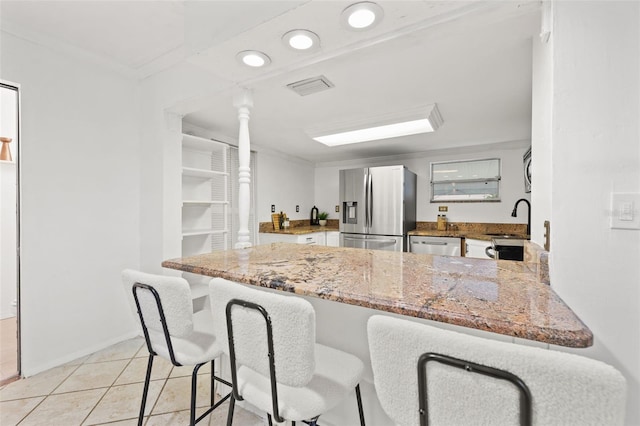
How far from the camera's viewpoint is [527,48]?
65.7 inches

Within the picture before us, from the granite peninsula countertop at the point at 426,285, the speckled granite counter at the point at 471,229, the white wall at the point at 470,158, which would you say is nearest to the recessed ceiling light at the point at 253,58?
the granite peninsula countertop at the point at 426,285

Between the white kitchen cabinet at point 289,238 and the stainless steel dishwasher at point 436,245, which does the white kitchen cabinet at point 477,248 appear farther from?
the white kitchen cabinet at point 289,238

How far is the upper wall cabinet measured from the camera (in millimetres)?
4113

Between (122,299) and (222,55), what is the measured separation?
86.2 inches

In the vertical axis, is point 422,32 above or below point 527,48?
below

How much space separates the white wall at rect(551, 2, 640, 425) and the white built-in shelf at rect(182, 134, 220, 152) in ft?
8.49

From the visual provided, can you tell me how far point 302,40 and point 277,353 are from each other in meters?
1.38

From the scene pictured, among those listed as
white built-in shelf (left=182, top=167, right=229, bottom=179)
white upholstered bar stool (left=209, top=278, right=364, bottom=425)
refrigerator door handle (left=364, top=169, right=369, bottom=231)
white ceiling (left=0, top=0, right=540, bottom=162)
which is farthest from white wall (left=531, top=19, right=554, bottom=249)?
refrigerator door handle (left=364, top=169, right=369, bottom=231)

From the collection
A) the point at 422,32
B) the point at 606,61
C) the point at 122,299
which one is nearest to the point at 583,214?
the point at 606,61

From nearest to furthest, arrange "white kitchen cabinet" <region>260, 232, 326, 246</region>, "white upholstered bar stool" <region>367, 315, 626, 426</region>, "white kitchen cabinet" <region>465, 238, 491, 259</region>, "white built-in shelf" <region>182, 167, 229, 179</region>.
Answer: "white upholstered bar stool" <region>367, 315, 626, 426</region> < "white built-in shelf" <region>182, 167, 229, 179</region> < "white kitchen cabinet" <region>465, 238, 491, 259</region> < "white kitchen cabinet" <region>260, 232, 326, 246</region>

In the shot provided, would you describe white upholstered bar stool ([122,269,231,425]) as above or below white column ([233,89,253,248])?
below

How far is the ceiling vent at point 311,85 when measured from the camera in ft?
6.77

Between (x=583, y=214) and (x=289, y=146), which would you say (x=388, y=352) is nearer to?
(x=583, y=214)

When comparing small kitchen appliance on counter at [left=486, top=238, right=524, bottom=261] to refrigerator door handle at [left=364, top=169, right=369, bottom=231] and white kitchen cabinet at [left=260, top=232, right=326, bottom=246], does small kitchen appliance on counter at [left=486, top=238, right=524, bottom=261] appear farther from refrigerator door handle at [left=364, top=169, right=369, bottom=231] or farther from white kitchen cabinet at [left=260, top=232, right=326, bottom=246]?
white kitchen cabinet at [left=260, top=232, right=326, bottom=246]
